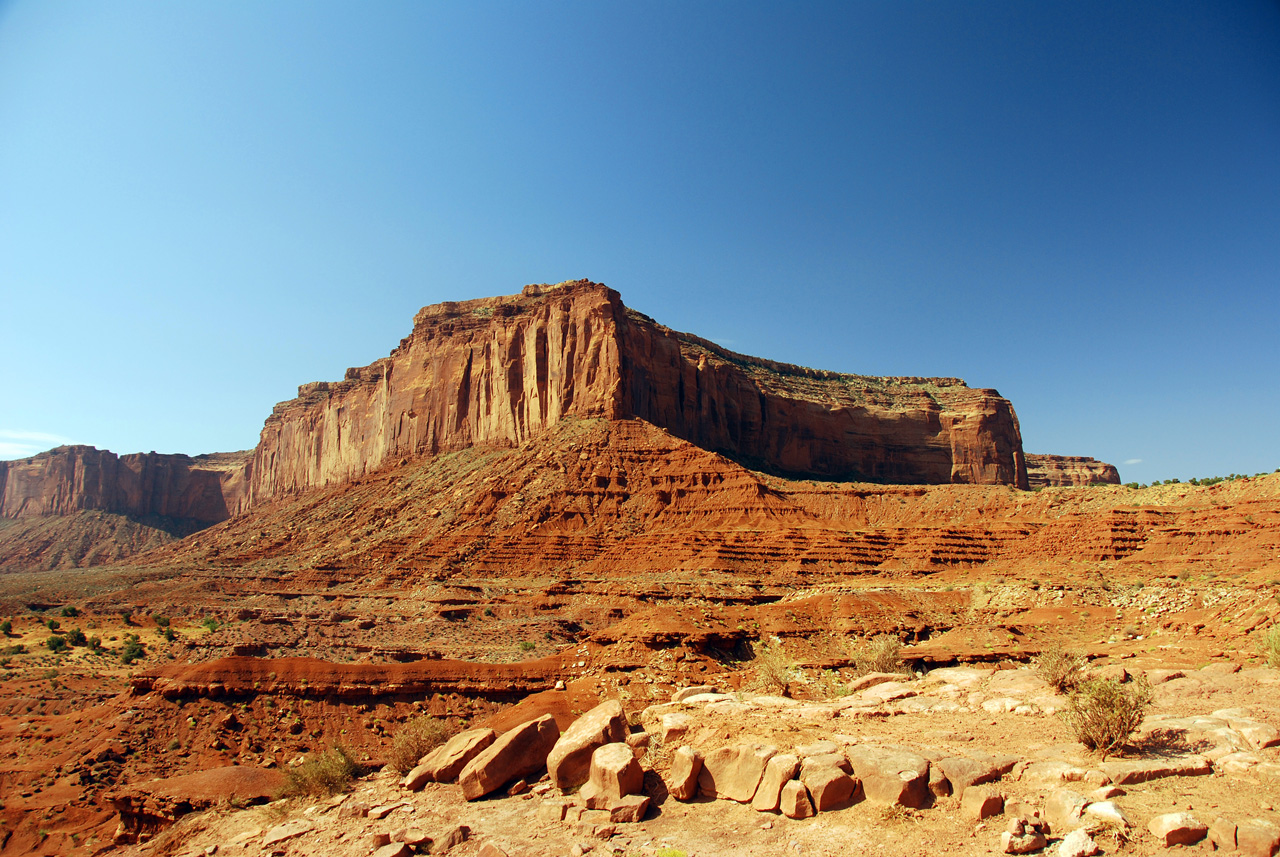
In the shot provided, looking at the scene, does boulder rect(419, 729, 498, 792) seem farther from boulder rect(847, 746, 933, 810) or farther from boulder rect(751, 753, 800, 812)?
boulder rect(847, 746, 933, 810)

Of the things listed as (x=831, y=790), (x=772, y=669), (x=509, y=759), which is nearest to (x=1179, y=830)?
(x=831, y=790)

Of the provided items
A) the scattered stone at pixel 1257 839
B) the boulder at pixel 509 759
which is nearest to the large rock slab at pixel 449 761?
the boulder at pixel 509 759

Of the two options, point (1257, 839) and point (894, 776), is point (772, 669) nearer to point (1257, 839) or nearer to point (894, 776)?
point (894, 776)

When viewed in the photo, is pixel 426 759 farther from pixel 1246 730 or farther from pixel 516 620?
pixel 516 620

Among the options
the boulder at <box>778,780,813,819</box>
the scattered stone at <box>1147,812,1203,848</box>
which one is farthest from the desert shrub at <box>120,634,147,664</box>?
the scattered stone at <box>1147,812,1203,848</box>

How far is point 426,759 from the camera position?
1280 centimetres

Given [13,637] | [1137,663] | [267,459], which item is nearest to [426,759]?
[1137,663]

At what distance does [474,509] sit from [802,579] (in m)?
27.7

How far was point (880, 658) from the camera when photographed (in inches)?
812

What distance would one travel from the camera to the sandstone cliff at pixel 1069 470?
140625mm

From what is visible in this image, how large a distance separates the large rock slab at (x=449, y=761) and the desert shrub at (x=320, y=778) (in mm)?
1630

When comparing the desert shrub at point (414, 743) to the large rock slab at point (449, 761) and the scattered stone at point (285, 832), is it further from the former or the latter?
the scattered stone at point (285, 832)

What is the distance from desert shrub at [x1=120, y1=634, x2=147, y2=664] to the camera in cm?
2780

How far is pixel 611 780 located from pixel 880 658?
1351 centimetres
